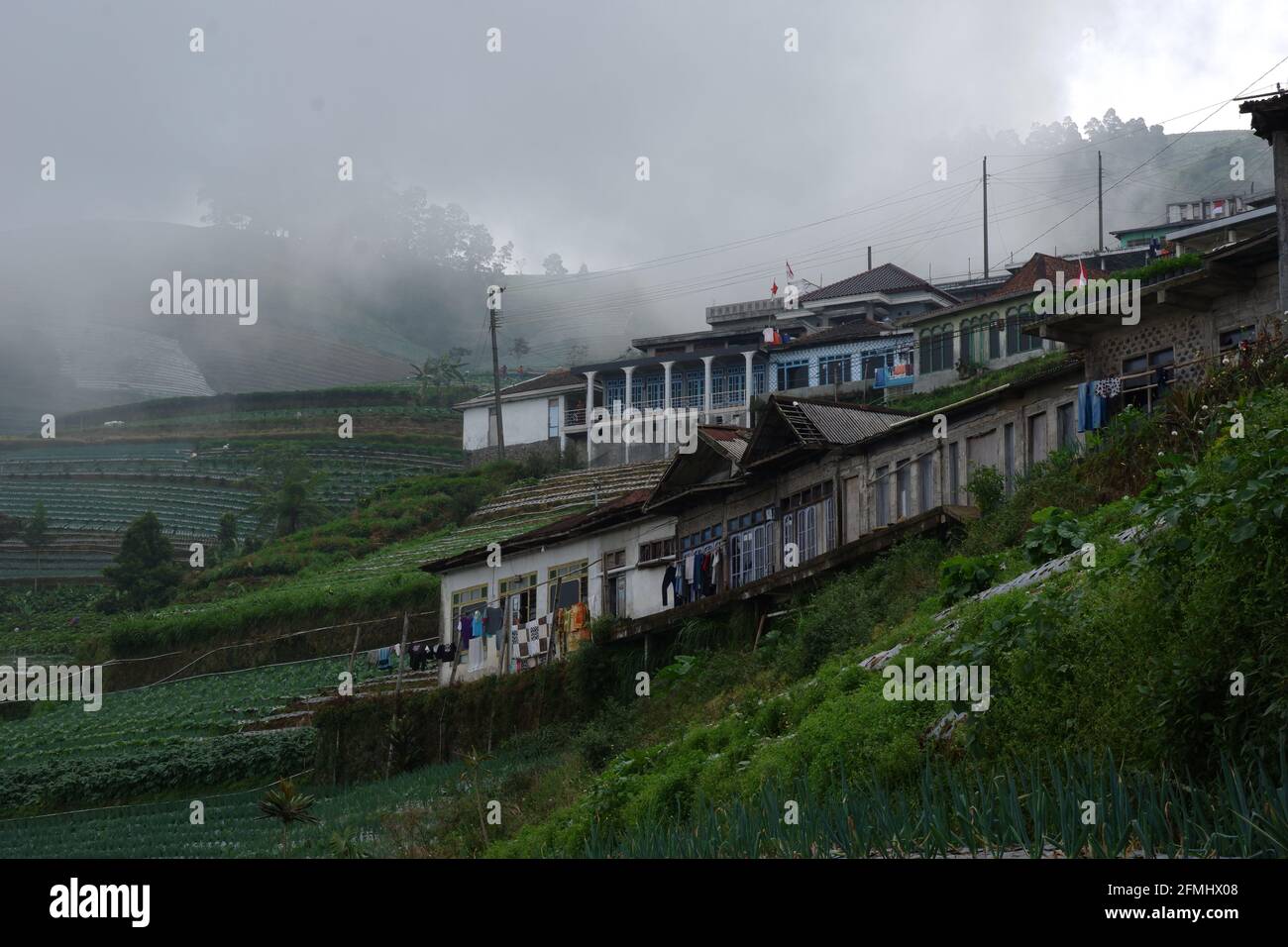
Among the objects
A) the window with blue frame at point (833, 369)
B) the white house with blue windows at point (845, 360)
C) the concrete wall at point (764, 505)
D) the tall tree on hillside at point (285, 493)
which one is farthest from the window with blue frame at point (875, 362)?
the tall tree on hillside at point (285, 493)

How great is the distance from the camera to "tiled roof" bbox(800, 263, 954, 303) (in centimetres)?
6975

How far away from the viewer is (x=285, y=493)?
75250 mm

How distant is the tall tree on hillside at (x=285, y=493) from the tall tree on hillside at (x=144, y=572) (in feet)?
21.9

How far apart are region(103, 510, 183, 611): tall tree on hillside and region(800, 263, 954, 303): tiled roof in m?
33.8

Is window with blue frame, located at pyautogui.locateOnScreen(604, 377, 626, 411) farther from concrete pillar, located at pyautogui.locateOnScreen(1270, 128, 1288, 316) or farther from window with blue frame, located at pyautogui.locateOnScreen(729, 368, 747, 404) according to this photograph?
concrete pillar, located at pyautogui.locateOnScreen(1270, 128, 1288, 316)

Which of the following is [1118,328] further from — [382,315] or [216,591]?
[382,315]

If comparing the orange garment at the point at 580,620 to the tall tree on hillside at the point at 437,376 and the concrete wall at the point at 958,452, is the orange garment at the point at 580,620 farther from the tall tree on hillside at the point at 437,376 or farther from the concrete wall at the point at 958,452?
the tall tree on hillside at the point at 437,376

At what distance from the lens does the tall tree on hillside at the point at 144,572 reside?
66125 millimetres

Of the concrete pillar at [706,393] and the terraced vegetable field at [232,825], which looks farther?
the concrete pillar at [706,393]

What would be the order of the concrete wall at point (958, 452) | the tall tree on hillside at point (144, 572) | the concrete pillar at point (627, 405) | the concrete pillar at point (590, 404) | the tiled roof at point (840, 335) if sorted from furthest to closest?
the concrete pillar at point (590, 404)
the concrete pillar at point (627, 405)
the tall tree on hillside at point (144, 572)
the tiled roof at point (840, 335)
the concrete wall at point (958, 452)

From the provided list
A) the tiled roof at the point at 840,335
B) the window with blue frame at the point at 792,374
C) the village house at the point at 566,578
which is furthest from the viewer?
the window with blue frame at the point at 792,374

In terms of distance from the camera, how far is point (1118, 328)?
92.4 ft

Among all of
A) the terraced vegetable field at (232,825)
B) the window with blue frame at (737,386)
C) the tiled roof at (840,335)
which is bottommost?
the terraced vegetable field at (232,825)

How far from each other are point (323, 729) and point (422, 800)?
338 inches
